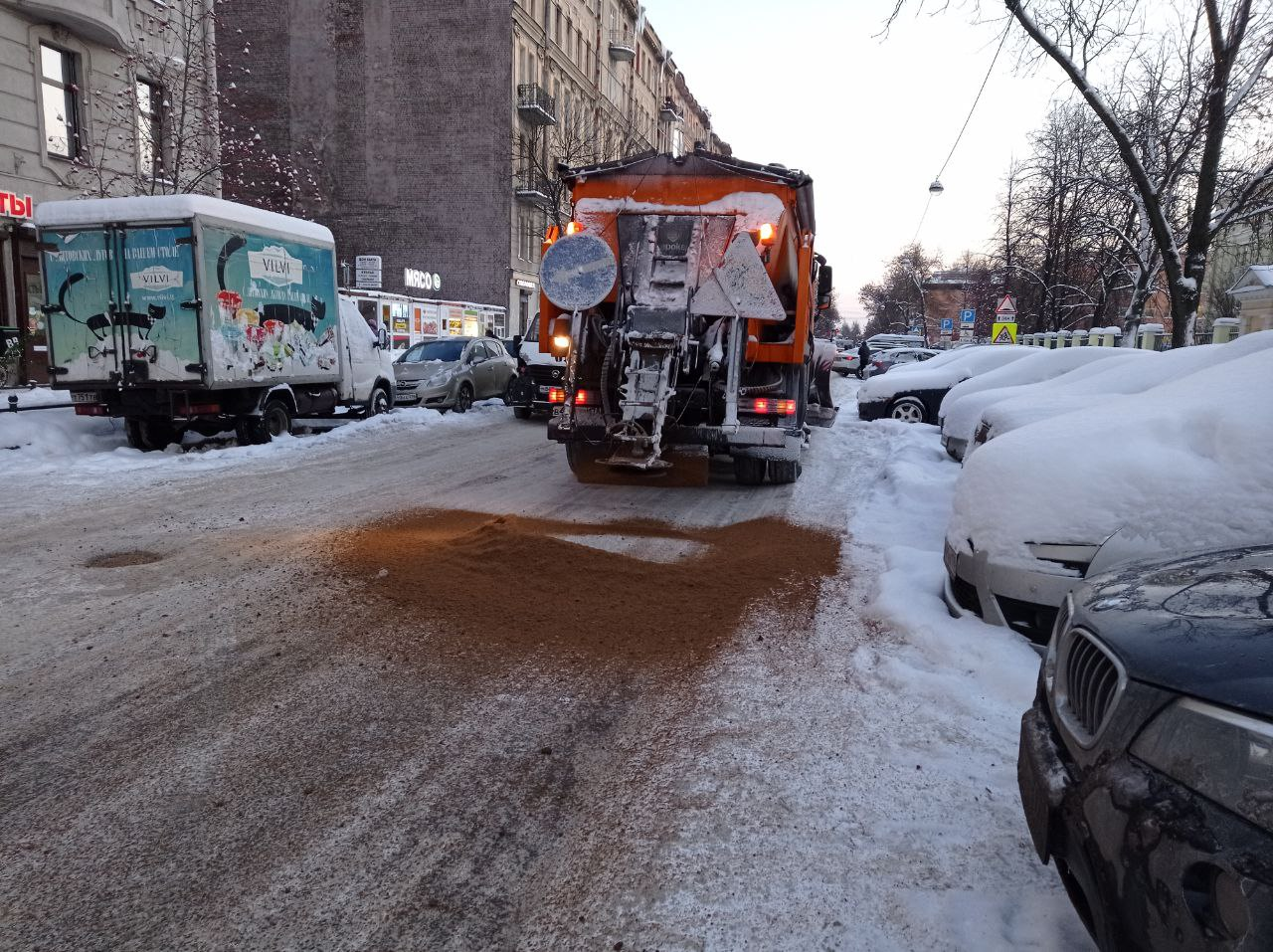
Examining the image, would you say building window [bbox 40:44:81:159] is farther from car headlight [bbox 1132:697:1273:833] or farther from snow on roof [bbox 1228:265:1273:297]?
snow on roof [bbox 1228:265:1273:297]

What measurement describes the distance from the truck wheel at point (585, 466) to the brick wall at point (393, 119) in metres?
30.7

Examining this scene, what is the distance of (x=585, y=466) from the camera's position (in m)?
9.75

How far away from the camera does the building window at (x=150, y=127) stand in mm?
17250

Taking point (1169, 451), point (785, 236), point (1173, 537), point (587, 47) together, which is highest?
point (587, 47)

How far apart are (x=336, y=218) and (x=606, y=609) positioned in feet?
130

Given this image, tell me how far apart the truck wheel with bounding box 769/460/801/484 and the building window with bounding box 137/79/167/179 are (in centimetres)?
1412

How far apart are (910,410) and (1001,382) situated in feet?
17.9

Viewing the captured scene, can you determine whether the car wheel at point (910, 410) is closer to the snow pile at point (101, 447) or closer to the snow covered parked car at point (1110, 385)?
the snow covered parked car at point (1110, 385)

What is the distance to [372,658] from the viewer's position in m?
4.37

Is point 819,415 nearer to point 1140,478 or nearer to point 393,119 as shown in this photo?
point 1140,478

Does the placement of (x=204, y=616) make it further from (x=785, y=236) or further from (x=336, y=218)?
(x=336, y=218)

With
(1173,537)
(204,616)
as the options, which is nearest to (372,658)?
(204,616)

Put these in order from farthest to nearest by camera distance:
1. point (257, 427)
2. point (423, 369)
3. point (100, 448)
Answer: point (423, 369)
point (257, 427)
point (100, 448)

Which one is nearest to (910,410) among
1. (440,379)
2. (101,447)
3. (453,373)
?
(453,373)
